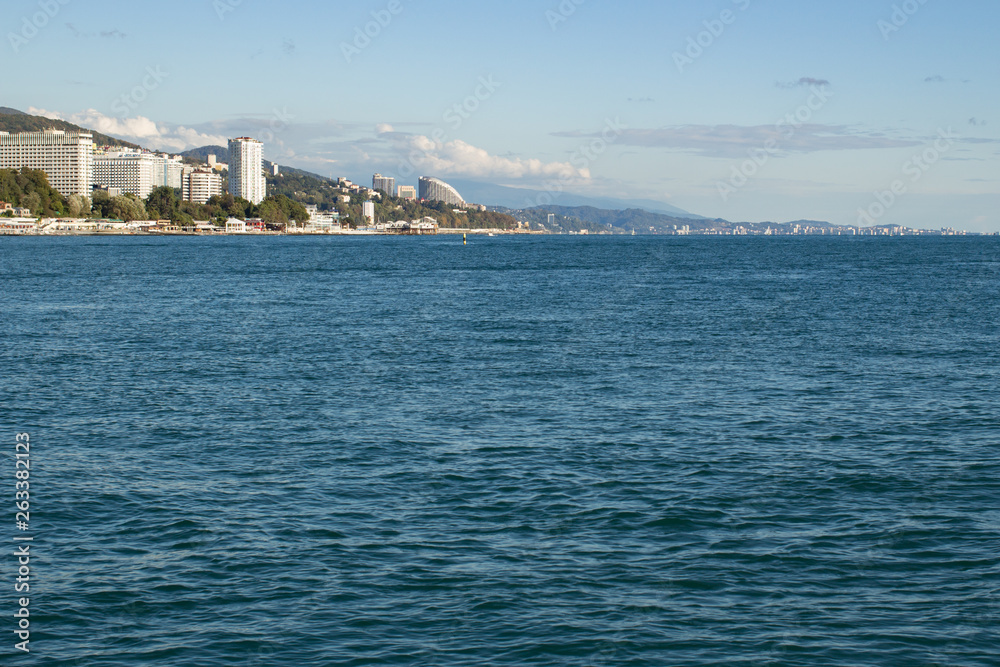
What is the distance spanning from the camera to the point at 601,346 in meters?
36.4

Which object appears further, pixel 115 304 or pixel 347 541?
pixel 115 304

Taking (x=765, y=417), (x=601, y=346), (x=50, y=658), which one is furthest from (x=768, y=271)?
(x=50, y=658)

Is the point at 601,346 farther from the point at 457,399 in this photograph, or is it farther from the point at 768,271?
the point at 768,271

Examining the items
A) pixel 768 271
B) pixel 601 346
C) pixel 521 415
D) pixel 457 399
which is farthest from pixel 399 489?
pixel 768 271

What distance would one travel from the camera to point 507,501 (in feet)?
52.1

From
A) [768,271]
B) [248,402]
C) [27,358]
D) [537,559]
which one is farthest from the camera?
[768,271]

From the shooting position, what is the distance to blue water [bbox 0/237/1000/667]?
11125 mm

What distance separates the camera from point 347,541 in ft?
45.7

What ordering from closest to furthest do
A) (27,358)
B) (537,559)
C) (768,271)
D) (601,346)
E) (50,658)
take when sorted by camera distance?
(50,658), (537,559), (27,358), (601,346), (768,271)

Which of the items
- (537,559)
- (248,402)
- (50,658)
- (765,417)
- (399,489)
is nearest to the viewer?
(50,658)

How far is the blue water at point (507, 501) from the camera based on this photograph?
11.1 meters

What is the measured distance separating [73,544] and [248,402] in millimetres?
10932

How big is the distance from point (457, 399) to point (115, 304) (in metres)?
36.1

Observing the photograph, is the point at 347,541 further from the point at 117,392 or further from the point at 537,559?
the point at 117,392
